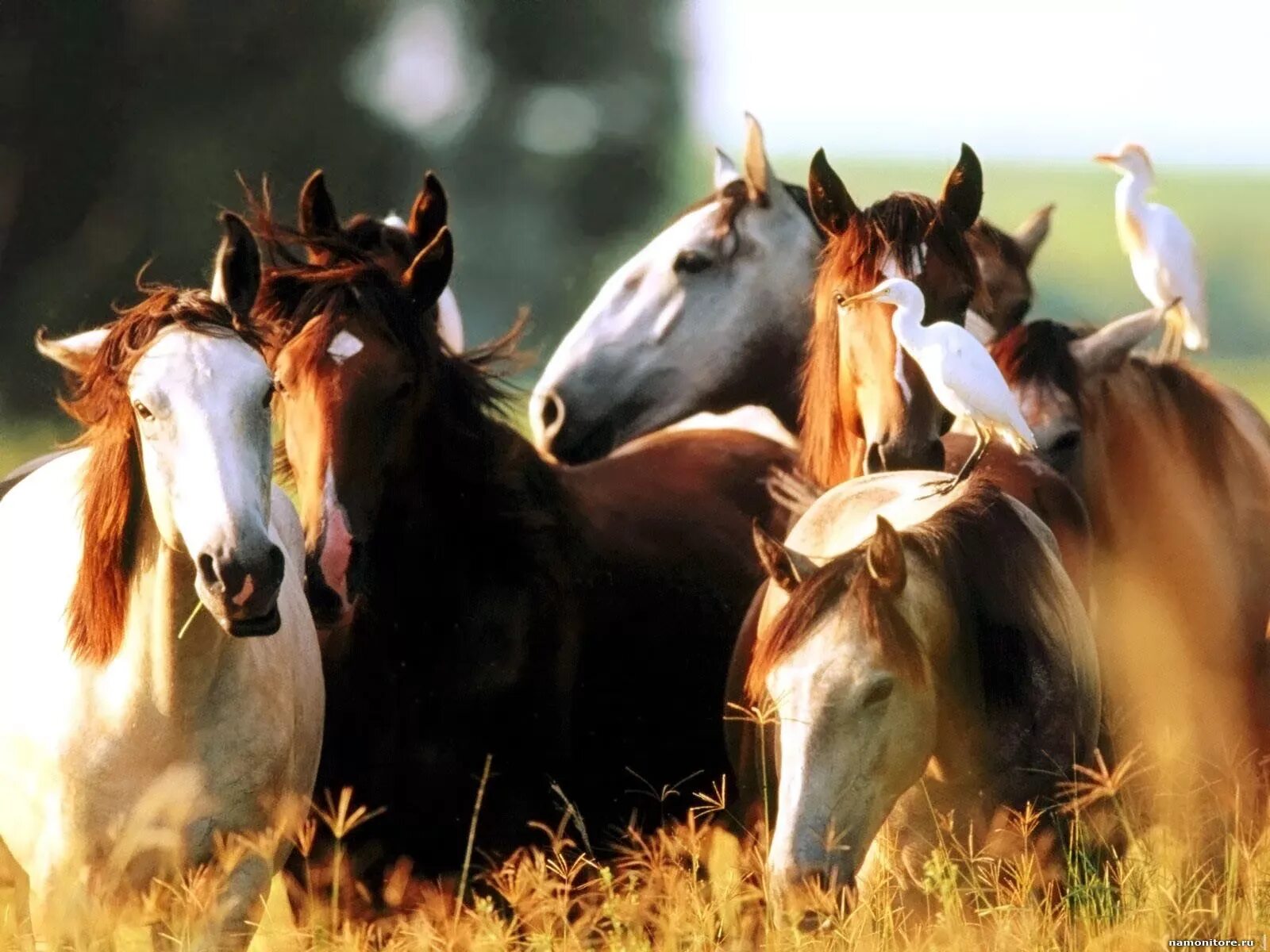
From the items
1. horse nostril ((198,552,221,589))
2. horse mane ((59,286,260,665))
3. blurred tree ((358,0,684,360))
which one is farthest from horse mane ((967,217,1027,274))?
blurred tree ((358,0,684,360))

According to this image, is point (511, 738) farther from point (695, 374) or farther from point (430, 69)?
point (430, 69)

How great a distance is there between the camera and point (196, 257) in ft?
41.7

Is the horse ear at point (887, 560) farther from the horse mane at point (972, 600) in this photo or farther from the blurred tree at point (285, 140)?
the blurred tree at point (285, 140)

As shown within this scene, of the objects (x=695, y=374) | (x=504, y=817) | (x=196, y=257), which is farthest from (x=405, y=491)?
(x=196, y=257)

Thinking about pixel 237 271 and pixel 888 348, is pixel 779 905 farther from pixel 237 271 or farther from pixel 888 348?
pixel 237 271

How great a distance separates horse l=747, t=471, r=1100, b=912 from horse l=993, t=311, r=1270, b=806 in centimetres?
84

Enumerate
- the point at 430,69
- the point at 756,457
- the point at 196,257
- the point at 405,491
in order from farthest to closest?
1. the point at 430,69
2. the point at 196,257
3. the point at 756,457
4. the point at 405,491

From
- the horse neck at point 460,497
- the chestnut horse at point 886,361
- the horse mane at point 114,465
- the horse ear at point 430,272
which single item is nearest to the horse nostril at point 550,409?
the horse neck at point 460,497

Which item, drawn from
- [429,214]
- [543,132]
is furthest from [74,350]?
[543,132]

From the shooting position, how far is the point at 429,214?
192 inches

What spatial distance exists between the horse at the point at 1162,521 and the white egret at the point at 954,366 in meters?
0.71

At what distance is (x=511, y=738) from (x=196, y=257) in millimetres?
8660

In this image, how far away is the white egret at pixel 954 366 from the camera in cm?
440

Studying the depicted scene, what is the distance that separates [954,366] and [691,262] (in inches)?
52.3
